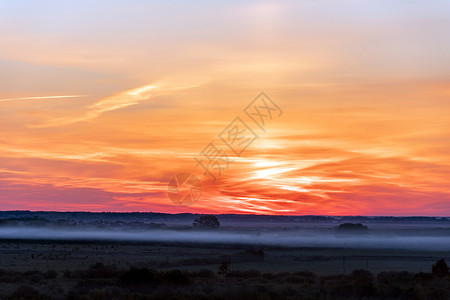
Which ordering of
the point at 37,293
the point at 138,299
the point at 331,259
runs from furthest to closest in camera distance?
the point at 331,259
the point at 37,293
the point at 138,299

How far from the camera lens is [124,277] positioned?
42531 millimetres

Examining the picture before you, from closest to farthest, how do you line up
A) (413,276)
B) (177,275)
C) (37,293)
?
(37,293) → (177,275) → (413,276)

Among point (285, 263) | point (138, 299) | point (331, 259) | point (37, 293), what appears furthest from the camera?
point (331, 259)

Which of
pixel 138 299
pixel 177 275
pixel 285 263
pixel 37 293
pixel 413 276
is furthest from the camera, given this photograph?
pixel 285 263

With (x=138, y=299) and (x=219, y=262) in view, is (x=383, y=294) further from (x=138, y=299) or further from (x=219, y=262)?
(x=219, y=262)

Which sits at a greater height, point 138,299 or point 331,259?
point 331,259

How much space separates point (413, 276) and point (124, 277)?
68.5 feet

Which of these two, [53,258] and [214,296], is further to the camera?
[53,258]

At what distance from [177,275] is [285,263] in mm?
31828

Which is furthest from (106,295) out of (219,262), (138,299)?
(219,262)

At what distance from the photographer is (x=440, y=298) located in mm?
34812

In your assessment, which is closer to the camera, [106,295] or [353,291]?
[106,295]

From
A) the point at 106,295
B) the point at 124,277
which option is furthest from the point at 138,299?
the point at 124,277

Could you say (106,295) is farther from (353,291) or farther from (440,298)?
(440,298)
